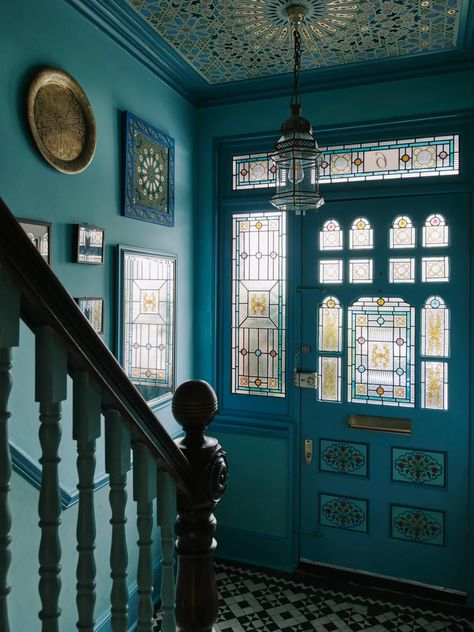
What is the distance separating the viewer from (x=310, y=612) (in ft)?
9.91

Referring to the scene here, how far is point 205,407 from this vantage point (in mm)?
1235

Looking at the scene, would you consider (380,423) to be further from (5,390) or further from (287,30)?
(5,390)

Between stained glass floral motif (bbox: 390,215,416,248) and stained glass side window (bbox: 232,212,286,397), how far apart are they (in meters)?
0.71

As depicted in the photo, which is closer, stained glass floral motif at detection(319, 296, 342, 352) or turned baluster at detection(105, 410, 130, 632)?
turned baluster at detection(105, 410, 130, 632)

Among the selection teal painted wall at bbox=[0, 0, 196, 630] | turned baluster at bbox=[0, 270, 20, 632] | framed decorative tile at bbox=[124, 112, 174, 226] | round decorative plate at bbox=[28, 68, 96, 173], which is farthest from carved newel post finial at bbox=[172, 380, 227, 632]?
framed decorative tile at bbox=[124, 112, 174, 226]

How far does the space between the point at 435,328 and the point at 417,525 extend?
1.21 meters

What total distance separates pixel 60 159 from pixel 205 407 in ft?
5.16

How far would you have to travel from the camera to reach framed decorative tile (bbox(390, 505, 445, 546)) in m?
3.17

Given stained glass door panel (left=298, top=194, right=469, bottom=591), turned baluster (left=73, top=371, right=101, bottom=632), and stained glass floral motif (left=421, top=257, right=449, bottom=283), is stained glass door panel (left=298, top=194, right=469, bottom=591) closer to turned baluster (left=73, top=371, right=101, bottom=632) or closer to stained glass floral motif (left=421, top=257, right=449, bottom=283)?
stained glass floral motif (left=421, top=257, right=449, bottom=283)

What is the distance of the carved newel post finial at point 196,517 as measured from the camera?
124 cm

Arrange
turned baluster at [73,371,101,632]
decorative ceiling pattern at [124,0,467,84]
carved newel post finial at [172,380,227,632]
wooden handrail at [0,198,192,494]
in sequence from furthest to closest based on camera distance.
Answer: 1. decorative ceiling pattern at [124,0,467,84]
2. carved newel post finial at [172,380,227,632]
3. turned baluster at [73,371,101,632]
4. wooden handrail at [0,198,192,494]

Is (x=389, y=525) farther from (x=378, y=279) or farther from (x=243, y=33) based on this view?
(x=243, y=33)

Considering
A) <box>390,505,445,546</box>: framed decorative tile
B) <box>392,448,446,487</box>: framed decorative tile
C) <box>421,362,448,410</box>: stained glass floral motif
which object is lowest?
<box>390,505,445,546</box>: framed decorative tile

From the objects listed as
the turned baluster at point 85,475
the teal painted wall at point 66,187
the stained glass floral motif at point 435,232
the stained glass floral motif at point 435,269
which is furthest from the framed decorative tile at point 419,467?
the turned baluster at point 85,475
